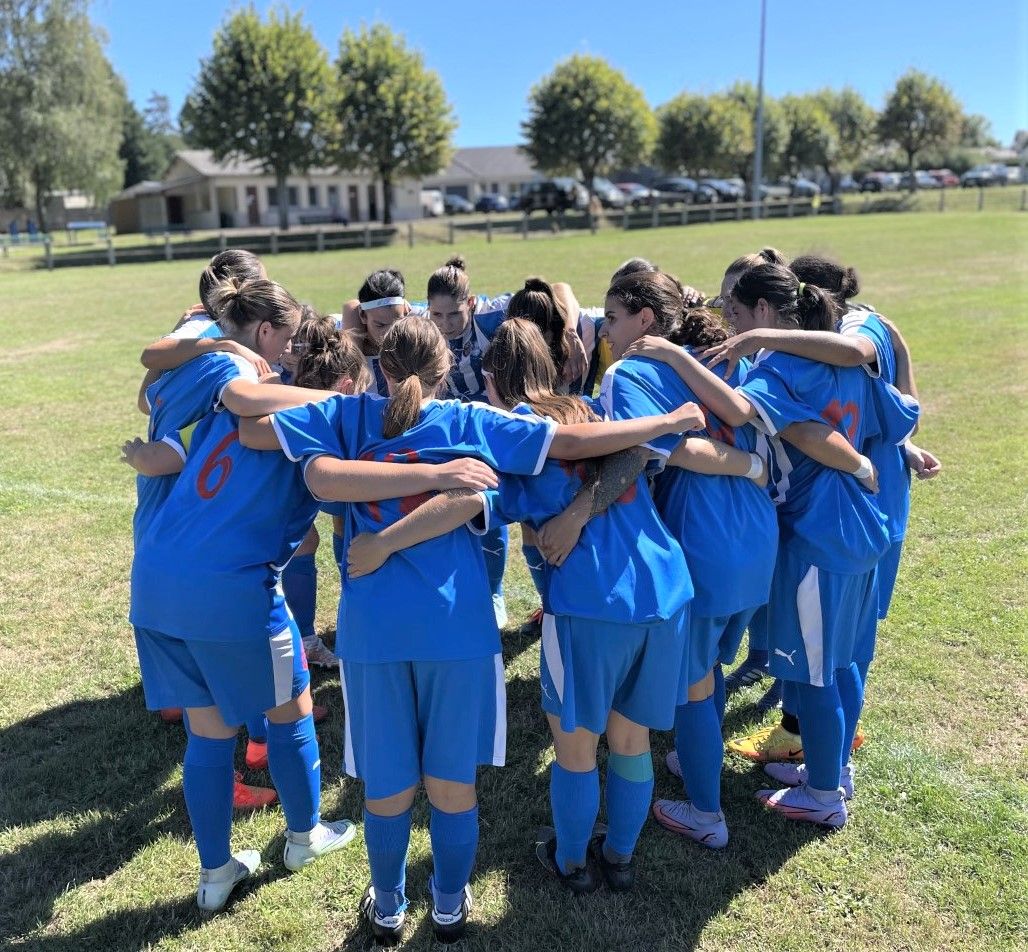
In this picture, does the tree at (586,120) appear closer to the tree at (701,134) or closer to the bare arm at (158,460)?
the tree at (701,134)

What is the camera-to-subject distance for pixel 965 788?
3383mm

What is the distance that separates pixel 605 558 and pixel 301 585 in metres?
2.18

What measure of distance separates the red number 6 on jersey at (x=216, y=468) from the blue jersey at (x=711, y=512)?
1.18 meters

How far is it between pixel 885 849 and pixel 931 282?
17.3 metres

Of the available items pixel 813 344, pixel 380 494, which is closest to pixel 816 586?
pixel 813 344

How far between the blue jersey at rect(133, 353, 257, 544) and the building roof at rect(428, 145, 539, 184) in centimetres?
8088

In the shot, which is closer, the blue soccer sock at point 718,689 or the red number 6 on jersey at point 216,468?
the red number 6 on jersey at point 216,468

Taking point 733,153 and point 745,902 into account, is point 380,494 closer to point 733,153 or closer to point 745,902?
point 745,902

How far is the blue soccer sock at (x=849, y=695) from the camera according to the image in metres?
3.20

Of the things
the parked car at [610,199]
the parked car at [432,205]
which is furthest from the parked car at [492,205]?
the parked car at [610,199]

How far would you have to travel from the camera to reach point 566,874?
2.90 m

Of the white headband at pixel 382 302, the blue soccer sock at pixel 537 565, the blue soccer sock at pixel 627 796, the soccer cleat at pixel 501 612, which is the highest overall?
the white headband at pixel 382 302

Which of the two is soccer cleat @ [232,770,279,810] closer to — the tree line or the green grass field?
the green grass field

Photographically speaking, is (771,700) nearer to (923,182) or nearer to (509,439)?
(509,439)
